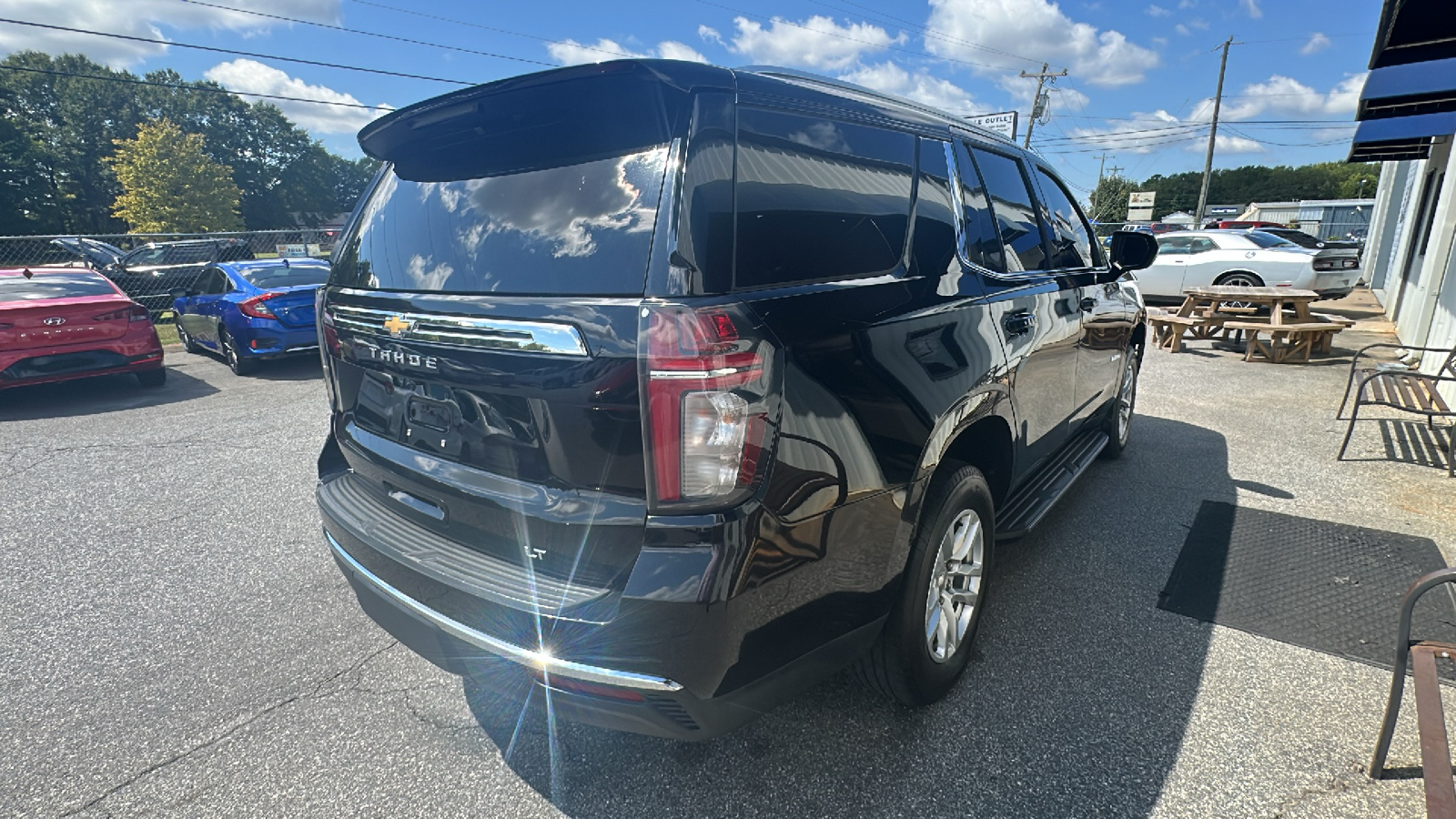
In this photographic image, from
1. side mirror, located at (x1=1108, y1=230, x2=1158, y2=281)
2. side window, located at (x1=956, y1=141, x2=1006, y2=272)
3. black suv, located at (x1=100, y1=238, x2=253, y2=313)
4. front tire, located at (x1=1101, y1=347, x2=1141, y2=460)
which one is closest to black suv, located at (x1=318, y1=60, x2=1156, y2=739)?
side window, located at (x1=956, y1=141, x2=1006, y2=272)

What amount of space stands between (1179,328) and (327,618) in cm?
1049

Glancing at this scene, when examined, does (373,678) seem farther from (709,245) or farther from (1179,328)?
(1179,328)

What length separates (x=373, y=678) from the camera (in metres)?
2.58

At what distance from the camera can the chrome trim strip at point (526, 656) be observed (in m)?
1.56

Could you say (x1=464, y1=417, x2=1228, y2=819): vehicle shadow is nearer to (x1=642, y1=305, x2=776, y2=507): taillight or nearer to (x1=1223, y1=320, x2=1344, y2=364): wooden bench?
(x1=642, y1=305, x2=776, y2=507): taillight

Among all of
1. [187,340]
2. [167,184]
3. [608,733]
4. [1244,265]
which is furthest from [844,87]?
[167,184]

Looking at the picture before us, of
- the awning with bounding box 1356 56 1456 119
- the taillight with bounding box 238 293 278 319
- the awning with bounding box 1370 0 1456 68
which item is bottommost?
the taillight with bounding box 238 293 278 319

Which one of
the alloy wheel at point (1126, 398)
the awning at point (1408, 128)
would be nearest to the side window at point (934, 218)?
the alloy wheel at point (1126, 398)

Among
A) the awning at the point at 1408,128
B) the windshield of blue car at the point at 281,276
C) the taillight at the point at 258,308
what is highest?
the awning at the point at 1408,128

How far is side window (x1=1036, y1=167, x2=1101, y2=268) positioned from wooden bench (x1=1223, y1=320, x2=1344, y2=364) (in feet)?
20.8

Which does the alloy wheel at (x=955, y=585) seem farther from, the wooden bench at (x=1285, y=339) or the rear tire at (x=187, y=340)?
the rear tire at (x=187, y=340)

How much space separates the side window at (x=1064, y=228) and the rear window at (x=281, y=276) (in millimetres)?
7980

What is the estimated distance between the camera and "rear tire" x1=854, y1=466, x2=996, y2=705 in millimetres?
2102

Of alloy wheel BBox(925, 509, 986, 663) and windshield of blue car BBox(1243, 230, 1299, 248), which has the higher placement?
windshield of blue car BBox(1243, 230, 1299, 248)
